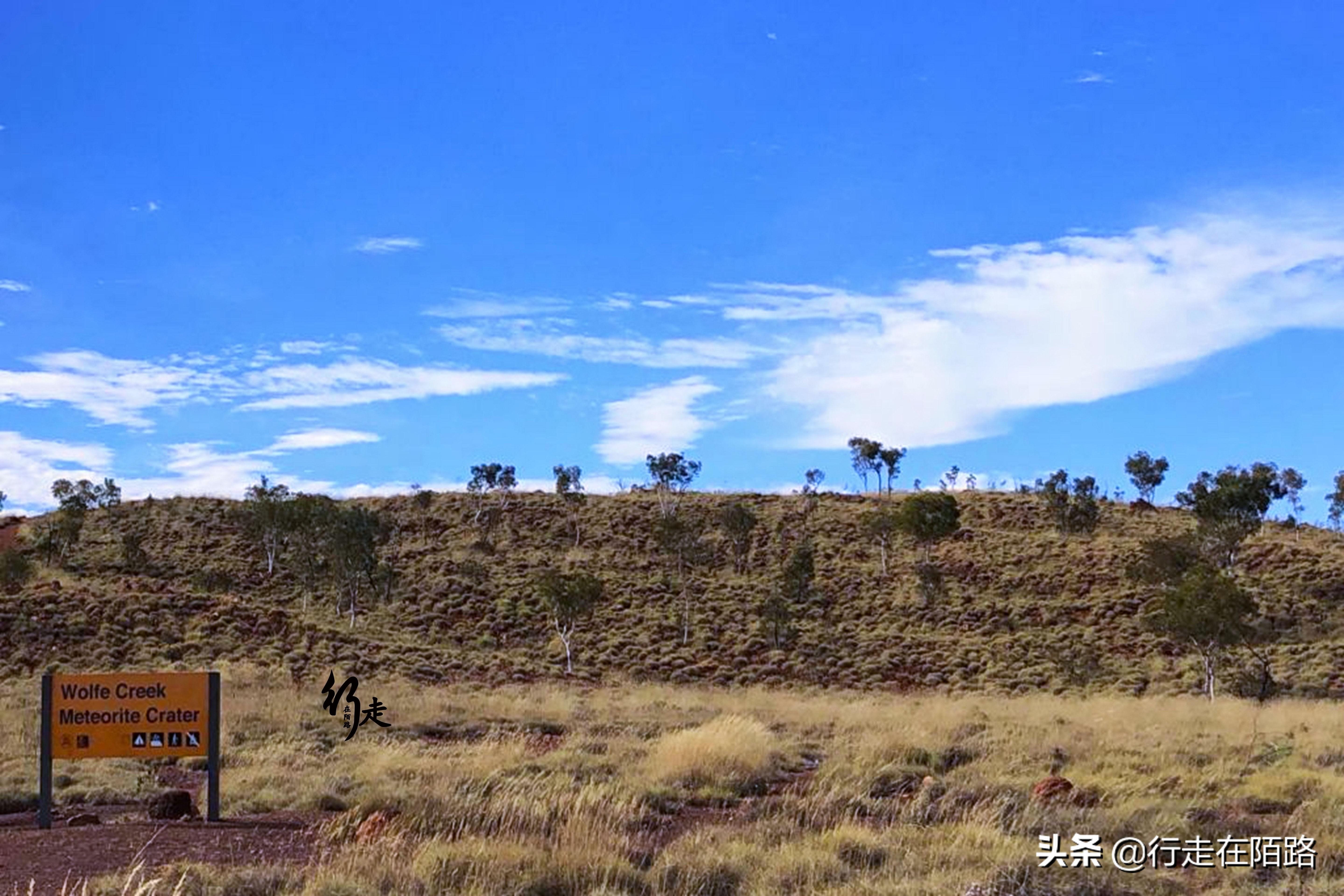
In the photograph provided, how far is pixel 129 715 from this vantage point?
10938 millimetres

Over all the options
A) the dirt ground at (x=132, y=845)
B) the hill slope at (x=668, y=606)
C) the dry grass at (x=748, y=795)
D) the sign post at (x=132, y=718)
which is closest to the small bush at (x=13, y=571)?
the hill slope at (x=668, y=606)

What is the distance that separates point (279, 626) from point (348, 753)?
91.1 feet

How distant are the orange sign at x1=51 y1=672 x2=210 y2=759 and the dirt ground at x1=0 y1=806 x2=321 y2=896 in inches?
27.6

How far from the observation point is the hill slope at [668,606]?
1578 inches

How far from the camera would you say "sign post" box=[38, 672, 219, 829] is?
10.7 meters

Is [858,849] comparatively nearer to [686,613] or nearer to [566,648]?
[566,648]

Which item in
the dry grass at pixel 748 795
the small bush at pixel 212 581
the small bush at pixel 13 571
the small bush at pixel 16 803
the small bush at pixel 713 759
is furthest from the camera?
the small bush at pixel 212 581

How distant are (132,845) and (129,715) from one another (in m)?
2.01

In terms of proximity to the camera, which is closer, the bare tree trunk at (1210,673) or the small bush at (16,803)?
the small bush at (16,803)

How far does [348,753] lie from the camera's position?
15812 millimetres

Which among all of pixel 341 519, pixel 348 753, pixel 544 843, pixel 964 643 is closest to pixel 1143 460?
pixel 964 643

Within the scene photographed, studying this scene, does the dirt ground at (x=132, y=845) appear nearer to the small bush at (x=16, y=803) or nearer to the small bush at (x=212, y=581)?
the small bush at (x=16, y=803)

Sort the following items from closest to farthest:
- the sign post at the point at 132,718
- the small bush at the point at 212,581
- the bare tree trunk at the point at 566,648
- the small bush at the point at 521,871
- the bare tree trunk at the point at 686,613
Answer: the small bush at the point at 521,871, the sign post at the point at 132,718, the bare tree trunk at the point at 566,648, the bare tree trunk at the point at 686,613, the small bush at the point at 212,581

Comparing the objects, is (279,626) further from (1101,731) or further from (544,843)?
(544,843)
